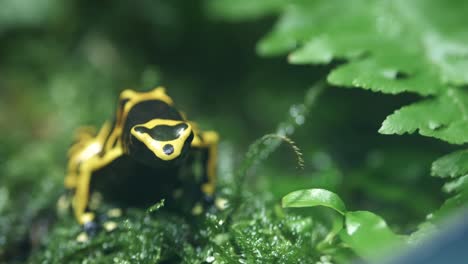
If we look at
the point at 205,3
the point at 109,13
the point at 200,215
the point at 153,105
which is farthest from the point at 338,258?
the point at 109,13

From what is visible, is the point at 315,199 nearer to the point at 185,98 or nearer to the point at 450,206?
the point at 450,206

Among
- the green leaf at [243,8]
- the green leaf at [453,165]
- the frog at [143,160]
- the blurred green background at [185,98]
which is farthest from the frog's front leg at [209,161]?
the green leaf at [243,8]

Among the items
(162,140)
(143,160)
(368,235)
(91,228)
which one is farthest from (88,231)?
(368,235)

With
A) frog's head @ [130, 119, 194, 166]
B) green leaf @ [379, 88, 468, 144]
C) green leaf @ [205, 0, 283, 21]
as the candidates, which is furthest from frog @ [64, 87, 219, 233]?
green leaf @ [205, 0, 283, 21]

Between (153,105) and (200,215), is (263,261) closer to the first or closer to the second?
(200,215)

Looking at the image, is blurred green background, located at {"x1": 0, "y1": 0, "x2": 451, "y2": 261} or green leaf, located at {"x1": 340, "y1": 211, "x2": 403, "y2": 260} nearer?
green leaf, located at {"x1": 340, "y1": 211, "x2": 403, "y2": 260}

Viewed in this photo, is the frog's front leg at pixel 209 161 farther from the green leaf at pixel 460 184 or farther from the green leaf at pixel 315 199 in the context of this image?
the green leaf at pixel 460 184

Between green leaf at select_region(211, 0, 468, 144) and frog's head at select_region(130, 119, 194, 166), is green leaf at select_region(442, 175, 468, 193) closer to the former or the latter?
green leaf at select_region(211, 0, 468, 144)

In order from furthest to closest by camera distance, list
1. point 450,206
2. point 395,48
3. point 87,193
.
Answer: point 395,48 → point 87,193 → point 450,206

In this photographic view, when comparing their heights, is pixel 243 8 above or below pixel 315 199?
above
